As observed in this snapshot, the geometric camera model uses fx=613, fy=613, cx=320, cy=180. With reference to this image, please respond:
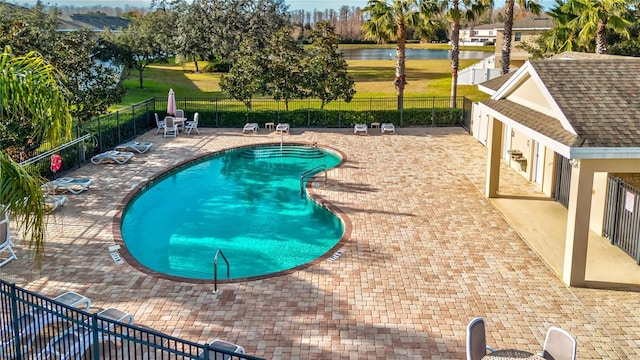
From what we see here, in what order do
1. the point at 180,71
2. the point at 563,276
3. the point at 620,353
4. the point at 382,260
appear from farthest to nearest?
the point at 180,71, the point at 382,260, the point at 563,276, the point at 620,353

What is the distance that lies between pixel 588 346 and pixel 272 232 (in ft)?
32.6

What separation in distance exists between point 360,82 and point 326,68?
23.1 meters

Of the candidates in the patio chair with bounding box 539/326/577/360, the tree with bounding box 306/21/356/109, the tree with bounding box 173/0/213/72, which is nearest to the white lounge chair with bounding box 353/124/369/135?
the tree with bounding box 306/21/356/109

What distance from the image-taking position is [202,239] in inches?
707

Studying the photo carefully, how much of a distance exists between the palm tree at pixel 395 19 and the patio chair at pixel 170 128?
12.1 m

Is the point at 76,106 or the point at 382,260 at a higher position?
the point at 76,106

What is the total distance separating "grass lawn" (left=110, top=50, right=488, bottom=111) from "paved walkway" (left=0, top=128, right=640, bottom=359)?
2602 centimetres

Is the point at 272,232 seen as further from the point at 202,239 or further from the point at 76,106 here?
the point at 76,106

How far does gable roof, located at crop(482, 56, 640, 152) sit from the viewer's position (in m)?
13.1

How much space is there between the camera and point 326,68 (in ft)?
108

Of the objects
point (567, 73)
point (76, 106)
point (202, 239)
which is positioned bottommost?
point (202, 239)

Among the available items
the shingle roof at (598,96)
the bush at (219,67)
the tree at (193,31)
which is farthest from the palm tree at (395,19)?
the tree at (193,31)

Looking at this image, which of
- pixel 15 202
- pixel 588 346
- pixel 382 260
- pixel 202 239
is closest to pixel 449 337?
pixel 588 346

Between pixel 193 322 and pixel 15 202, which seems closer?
pixel 15 202
